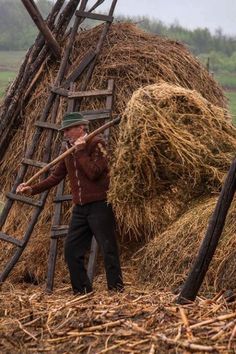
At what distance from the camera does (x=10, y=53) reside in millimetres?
62531

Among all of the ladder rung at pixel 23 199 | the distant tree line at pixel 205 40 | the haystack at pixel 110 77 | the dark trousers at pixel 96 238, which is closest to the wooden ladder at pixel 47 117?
the ladder rung at pixel 23 199

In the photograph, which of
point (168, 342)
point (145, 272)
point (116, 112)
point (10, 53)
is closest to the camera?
point (168, 342)

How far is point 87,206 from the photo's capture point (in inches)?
291

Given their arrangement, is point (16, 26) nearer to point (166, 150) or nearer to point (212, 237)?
point (166, 150)

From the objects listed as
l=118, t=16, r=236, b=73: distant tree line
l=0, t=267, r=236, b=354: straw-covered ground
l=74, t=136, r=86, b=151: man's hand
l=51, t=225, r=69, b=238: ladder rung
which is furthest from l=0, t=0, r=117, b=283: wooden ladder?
l=118, t=16, r=236, b=73: distant tree line

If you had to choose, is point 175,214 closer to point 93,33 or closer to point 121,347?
point 93,33

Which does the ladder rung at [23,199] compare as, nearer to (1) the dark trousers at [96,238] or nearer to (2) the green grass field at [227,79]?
(1) the dark trousers at [96,238]

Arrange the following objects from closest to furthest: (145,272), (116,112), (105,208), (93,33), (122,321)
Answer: (122,321), (105,208), (145,272), (116,112), (93,33)

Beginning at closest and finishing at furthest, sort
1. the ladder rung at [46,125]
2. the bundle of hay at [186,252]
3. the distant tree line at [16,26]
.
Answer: the bundle of hay at [186,252] → the ladder rung at [46,125] → the distant tree line at [16,26]

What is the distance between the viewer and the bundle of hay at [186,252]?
7000mm

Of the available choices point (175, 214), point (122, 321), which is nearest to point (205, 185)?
point (175, 214)

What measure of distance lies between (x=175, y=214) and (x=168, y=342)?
441 centimetres

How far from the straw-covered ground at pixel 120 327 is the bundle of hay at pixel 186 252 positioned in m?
1.73

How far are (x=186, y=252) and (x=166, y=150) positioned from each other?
1.35 meters
